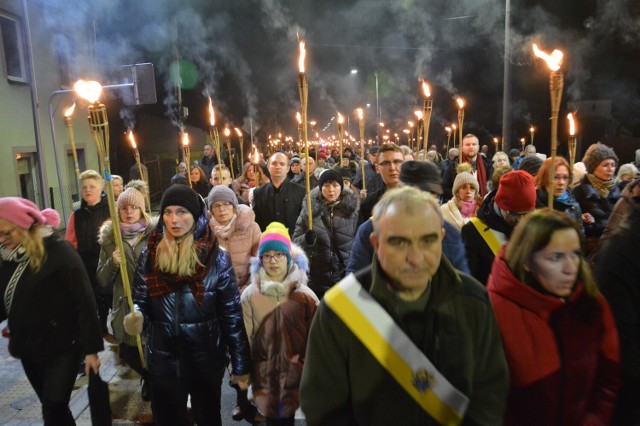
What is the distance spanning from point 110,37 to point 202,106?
11.8 metres

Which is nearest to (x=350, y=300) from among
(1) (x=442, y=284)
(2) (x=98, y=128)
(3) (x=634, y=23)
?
(1) (x=442, y=284)

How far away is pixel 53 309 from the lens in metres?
3.44

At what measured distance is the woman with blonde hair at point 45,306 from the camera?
3.38 metres

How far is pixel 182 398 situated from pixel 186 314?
2.05 ft

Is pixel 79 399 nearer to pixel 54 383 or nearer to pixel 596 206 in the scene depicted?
pixel 54 383

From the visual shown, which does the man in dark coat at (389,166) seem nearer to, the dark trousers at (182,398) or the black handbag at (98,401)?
the dark trousers at (182,398)

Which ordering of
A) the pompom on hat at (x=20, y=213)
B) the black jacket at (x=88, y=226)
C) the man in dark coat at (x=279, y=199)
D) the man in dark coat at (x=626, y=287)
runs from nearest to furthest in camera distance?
the man in dark coat at (x=626, y=287) < the pompom on hat at (x=20, y=213) < the black jacket at (x=88, y=226) < the man in dark coat at (x=279, y=199)

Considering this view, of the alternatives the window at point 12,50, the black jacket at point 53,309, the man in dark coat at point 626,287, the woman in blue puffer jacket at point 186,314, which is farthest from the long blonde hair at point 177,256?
the window at point 12,50

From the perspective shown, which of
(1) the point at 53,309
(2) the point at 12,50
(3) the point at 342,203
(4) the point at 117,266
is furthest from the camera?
(2) the point at 12,50

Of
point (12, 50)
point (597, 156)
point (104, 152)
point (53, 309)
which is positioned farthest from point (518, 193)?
point (12, 50)

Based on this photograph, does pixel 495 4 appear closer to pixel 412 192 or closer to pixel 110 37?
pixel 110 37

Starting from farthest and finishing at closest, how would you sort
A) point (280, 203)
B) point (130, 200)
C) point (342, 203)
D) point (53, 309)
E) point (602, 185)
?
point (280, 203) < point (602, 185) < point (342, 203) < point (130, 200) < point (53, 309)

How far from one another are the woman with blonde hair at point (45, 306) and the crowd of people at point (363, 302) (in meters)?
0.01

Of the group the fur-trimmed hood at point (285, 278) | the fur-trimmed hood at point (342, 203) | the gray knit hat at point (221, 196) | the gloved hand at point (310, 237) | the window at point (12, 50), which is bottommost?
the fur-trimmed hood at point (285, 278)
